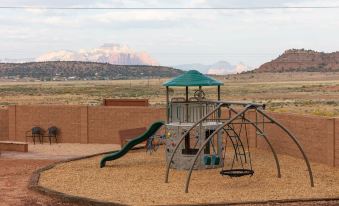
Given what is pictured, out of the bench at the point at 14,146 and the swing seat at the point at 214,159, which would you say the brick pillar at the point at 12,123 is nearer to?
the bench at the point at 14,146

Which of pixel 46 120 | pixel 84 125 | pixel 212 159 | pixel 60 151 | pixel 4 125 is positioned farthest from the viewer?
pixel 4 125

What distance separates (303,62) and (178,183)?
174969 mm

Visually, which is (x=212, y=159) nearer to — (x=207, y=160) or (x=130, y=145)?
(x=207, y=160)

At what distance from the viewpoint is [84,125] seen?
3066 cm

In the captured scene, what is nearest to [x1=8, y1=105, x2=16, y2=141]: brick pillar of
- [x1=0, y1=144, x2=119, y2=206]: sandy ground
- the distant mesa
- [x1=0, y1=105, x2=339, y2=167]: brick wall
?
[x1=0, y1=105, x2=339, y2=167]: brick wall

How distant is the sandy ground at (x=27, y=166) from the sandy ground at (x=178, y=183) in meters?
0.79

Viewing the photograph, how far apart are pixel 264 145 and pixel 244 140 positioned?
149 centimetres

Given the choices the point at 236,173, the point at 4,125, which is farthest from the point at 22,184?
the point at 4,125

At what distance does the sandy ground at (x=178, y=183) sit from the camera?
15.8 metres

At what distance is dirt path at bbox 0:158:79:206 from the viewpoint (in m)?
16.0

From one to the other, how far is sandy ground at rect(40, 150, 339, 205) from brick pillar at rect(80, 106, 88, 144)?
767 centimetres

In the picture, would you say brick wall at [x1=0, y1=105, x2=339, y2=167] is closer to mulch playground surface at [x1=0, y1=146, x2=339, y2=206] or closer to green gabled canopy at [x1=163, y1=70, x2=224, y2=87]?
green gabled canopy at [x1=163, y1=70, x2=224, y2=87]

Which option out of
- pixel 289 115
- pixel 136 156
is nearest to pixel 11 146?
pixel 136 156

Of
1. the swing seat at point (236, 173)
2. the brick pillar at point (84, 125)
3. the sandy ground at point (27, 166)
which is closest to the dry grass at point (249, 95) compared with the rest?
the brick pillar at point (84, 125)
